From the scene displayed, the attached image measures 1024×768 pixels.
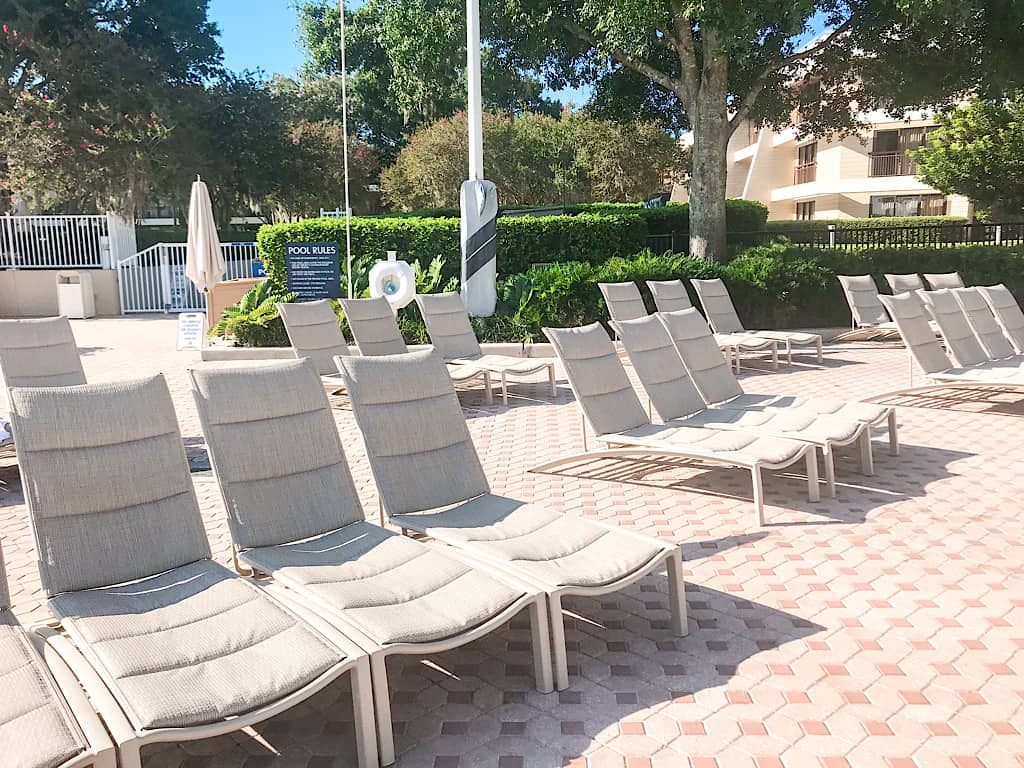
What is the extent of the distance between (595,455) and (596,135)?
74.1 ft

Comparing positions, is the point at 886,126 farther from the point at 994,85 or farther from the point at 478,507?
the point at 478,507

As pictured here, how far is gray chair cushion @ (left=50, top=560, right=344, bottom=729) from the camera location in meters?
2.64

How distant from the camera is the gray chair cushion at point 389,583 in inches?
125

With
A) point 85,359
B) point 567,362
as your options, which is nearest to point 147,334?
point 85,359

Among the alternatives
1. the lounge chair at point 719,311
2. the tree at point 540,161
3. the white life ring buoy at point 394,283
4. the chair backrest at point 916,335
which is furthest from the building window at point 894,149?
the chair backrest at point 916,335

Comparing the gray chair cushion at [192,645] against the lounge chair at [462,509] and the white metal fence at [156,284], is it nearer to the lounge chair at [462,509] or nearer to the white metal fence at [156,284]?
the lounge chair at [462,509]

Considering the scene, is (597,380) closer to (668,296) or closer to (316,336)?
(316,336)

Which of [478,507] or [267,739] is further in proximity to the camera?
[478,507]

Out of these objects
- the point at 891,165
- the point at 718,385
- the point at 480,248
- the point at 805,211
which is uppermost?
the point at 891,165

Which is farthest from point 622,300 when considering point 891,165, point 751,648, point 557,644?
point 891,165

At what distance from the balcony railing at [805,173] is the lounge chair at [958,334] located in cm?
3338

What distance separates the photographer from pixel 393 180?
28.2m

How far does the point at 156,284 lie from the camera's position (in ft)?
66.1

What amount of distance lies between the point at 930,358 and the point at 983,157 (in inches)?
763
